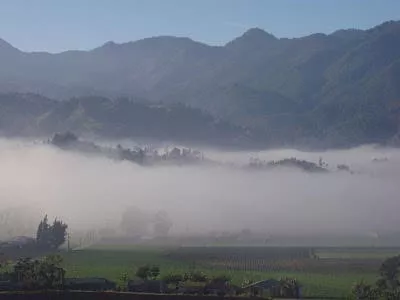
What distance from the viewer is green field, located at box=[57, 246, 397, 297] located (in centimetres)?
6350

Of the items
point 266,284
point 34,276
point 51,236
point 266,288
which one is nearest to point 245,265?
point 266,284

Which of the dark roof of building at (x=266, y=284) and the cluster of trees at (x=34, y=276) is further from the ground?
the cluster of trees at (x=34, y=276)

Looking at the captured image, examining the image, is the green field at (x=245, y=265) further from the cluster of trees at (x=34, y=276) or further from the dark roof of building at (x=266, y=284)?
the cluster of trees at (x=34, y=276)

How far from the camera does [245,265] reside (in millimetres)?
76500

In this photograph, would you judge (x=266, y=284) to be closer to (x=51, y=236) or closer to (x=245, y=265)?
(x=245, y=265)

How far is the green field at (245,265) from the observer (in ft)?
208

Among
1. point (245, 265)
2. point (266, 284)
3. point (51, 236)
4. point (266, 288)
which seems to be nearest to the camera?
point (266, 288)

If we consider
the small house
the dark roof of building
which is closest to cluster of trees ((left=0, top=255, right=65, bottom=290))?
the small house

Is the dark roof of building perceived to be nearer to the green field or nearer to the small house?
the small house

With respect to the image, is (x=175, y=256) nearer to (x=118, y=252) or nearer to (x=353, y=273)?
(x=118, y=252)

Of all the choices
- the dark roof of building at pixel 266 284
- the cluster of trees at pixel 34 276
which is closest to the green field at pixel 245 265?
the dark roof of building at pixel 266 284

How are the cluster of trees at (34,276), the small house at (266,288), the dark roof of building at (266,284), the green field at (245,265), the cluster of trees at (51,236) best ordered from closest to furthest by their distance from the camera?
the cluster of trees at (34,276), the small house at (266,288), the dark roof of building at (266,284), the green field at (245,265), the cluster of trees at (51,236)

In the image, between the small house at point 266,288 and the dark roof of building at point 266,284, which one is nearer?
the small house at point 266,288

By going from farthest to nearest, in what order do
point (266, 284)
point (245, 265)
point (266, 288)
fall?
1. point (245, 265)
2. point (266, 284)
3. point (266, 288)
